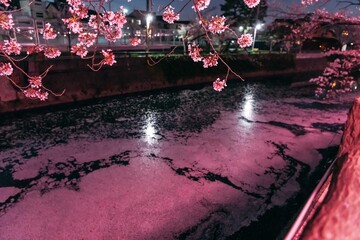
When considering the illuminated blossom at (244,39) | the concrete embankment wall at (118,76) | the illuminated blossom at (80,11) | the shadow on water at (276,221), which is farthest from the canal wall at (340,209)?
the concrete embankment wall at (118,76)

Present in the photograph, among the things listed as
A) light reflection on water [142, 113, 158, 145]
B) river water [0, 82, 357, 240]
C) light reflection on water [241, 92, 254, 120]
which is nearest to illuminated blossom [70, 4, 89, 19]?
river water [0, 82, 357, 240]

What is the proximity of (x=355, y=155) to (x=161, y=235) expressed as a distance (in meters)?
4.42

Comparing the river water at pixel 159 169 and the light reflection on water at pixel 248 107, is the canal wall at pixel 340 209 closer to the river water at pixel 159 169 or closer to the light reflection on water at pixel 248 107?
the river water at pixel 159 169

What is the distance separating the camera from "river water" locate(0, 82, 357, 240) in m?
5.95

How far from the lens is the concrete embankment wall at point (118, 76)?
1409 cm

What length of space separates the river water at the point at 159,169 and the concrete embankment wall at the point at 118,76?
1.11 meters

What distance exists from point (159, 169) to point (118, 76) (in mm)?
11425

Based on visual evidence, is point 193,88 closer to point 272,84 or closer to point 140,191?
point 272,84

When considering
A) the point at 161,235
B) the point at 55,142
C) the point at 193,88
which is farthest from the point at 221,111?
the point at 161,235

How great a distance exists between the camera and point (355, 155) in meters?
2.27

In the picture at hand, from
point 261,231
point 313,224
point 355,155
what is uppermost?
point 355,155

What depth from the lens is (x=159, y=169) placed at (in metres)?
8.27

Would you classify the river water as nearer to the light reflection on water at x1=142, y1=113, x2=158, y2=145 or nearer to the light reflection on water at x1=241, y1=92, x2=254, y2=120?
the light reflection on water at x1=142, y1=113, x2=158, y2=145

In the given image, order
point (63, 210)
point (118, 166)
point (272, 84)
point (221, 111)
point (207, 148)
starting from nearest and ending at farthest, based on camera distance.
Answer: point (63, 210) < point (118, 166) < point (207, 148) < point (221, 111) < point (272, 84)
